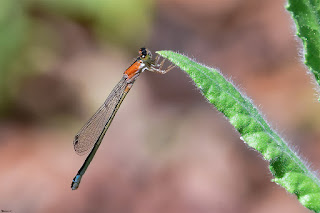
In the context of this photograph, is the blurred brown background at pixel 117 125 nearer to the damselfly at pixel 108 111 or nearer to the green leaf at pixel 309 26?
the damselfly at pixel 108 111

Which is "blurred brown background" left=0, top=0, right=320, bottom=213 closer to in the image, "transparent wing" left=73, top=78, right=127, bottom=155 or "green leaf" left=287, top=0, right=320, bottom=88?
"transparent wing" left=73, top=78, right=127, bottom=155

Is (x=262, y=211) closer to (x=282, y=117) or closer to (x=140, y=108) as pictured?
(x=282, y=117)

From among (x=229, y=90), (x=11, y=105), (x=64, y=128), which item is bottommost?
(x=229, y=90)

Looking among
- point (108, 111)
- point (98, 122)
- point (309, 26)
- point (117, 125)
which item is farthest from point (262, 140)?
point (117, 125)

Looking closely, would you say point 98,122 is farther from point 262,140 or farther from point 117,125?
point 117,125

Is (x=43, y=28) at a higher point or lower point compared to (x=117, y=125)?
higher

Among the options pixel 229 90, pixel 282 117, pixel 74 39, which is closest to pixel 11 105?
pixel 74 39
